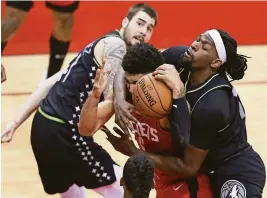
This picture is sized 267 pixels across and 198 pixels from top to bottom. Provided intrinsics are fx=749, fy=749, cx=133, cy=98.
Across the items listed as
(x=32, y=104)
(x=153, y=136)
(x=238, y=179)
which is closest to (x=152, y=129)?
(x=153, y=136)

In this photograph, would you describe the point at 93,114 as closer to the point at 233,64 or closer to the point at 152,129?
the point at 152,129

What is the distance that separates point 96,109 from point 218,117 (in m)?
0.65

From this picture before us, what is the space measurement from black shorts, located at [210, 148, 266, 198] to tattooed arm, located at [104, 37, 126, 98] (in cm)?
82

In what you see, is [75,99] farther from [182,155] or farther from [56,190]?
[182,155]

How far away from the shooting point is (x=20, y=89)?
821 centimetres

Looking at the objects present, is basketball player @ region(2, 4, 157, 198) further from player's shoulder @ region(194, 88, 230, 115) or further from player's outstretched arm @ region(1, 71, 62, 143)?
player's shoulder @ region(194, 88, 230, 115)

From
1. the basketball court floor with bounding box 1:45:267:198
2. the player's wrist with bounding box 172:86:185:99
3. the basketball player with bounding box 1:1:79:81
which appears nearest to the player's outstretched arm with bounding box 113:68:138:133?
the player's wrist with bounding box 172:86:185:99

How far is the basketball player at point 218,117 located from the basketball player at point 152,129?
0.07m

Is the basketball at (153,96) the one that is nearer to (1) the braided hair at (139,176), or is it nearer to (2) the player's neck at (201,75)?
(2) the player's neck at (201,75)

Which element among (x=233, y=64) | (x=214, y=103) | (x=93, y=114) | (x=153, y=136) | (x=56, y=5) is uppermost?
(x=233, y=64)

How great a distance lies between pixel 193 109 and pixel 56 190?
4.14ft

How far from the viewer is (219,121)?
13.0 ft

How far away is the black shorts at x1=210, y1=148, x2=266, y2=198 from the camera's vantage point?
4133 millimetres

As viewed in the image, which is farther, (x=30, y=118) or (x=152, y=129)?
(x=30, y=118)
